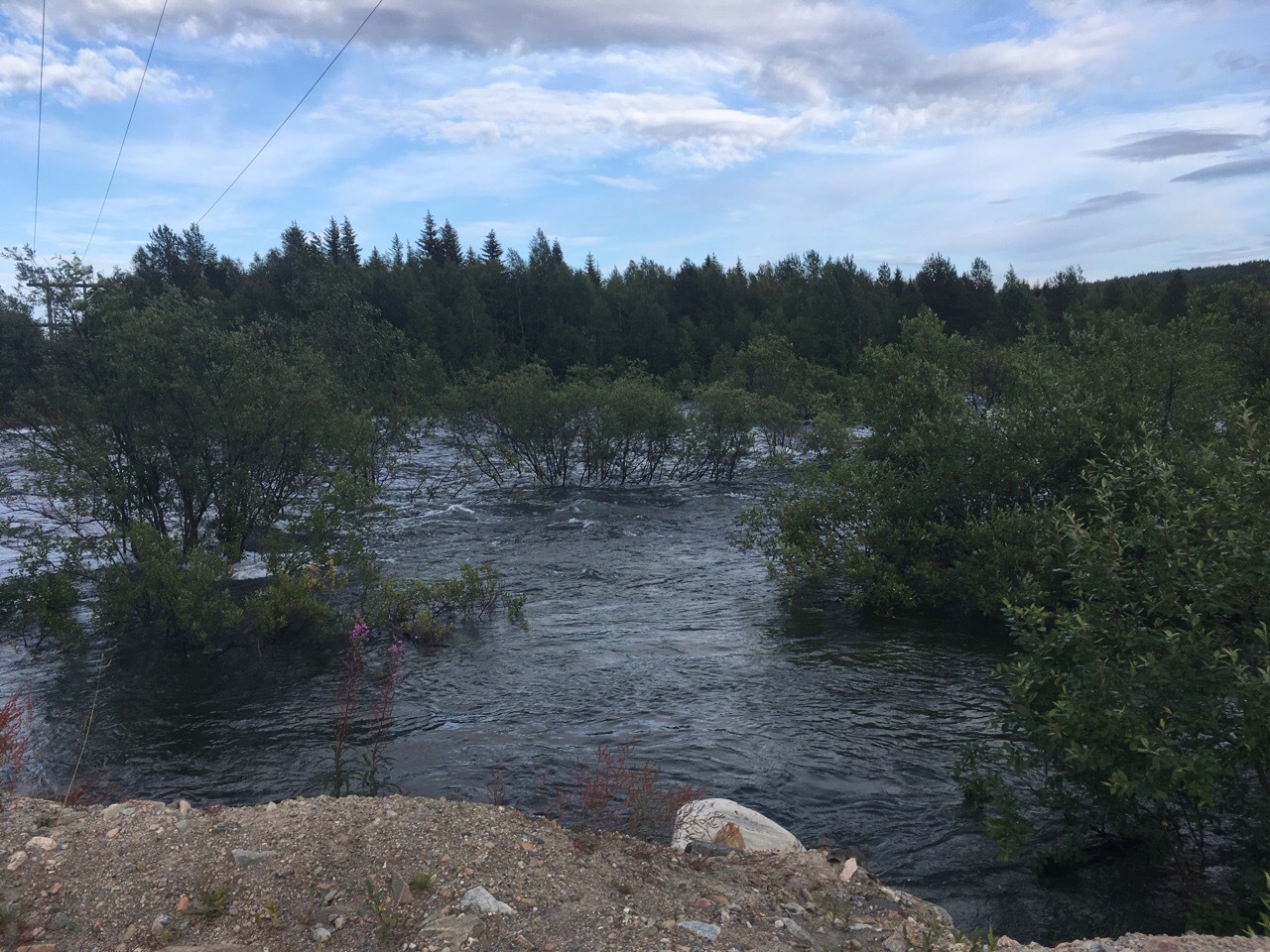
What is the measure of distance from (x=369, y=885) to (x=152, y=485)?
12316 mm

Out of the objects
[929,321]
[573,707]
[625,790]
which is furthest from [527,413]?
[625,790]

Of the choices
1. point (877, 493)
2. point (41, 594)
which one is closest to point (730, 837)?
point (877, 493)

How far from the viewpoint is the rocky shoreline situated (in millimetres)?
4586

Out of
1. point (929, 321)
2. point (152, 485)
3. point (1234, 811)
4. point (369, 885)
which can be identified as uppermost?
point (929, 321)

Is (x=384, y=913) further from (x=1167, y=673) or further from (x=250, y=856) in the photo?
(x=1167, y=673)

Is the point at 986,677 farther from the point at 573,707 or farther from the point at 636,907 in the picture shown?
the point at 636,907

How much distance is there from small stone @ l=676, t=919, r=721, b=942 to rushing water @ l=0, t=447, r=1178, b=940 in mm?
2586

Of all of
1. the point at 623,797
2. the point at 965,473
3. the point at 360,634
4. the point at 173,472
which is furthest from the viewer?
the point at 173,472

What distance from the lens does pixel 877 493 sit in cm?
1430

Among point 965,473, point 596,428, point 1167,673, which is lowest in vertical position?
point 1167,673

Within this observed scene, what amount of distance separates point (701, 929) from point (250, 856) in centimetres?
267

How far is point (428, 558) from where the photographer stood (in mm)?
→ 18609

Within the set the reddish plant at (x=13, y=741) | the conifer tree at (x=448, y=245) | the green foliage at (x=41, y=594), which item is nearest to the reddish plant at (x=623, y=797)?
the reddish plant at (x=13, y=741)

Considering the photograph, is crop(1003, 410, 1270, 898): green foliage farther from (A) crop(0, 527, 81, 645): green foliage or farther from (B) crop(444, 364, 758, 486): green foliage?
(B) crop(444, 364, 758, 486): green foliage
